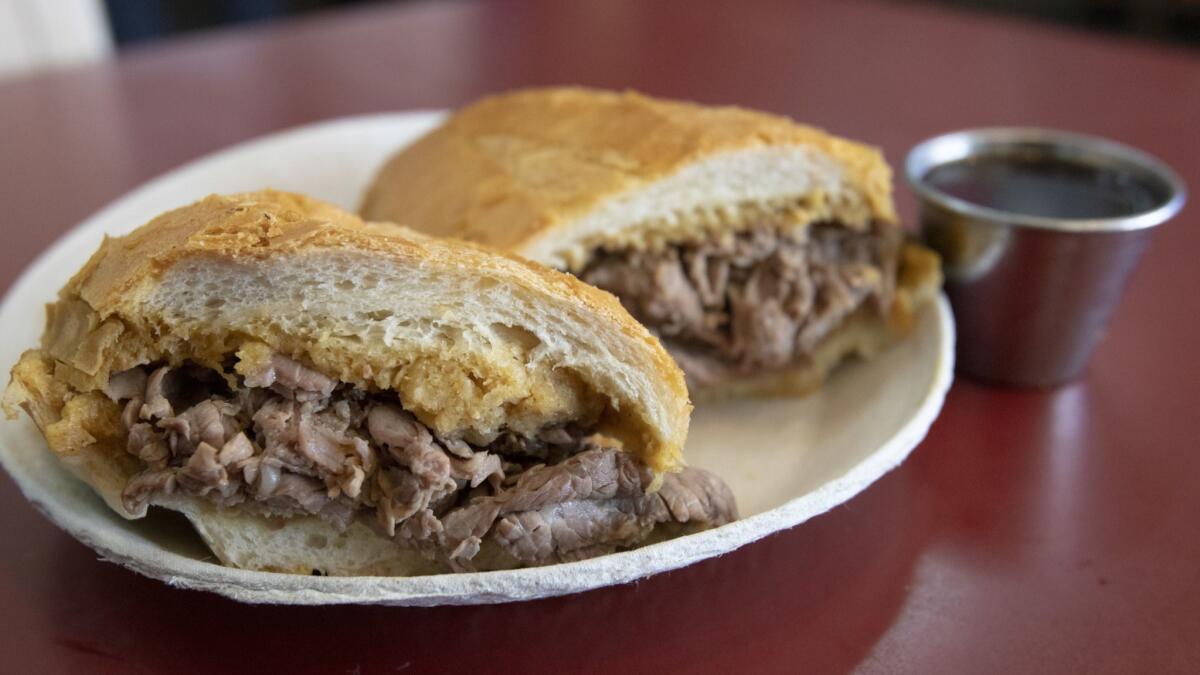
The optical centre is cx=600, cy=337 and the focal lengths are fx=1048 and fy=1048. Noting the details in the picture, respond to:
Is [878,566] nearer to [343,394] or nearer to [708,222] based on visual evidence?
[708,222]

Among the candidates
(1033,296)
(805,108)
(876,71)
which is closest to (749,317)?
(1033,296)

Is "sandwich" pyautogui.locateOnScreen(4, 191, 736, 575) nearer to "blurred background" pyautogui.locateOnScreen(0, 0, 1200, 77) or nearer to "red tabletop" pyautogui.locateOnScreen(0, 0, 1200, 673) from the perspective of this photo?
"red tabletop" pyautogui.locateOnScreen(0, 0, 1200, 673)

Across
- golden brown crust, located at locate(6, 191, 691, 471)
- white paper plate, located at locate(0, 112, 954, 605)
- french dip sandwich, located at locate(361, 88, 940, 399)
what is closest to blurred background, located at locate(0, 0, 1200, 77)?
white paper plate, located at locate(0, 112, 954, 605)

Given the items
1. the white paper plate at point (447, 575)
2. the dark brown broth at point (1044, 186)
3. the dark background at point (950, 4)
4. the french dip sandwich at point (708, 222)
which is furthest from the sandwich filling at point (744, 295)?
the dark background at point (950, 4)

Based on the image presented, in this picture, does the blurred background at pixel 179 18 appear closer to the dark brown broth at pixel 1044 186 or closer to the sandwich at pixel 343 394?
the sandwich at pixel 343 394

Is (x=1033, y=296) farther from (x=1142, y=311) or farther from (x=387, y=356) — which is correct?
(x=387, y=356)

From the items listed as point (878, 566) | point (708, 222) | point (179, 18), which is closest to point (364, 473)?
point (878, 566)
